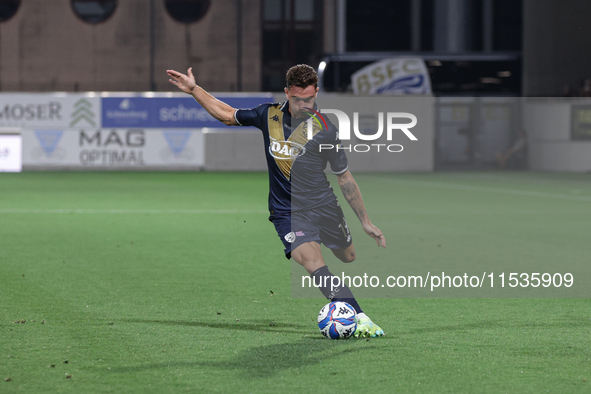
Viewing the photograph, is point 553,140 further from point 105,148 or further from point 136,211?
point 136,211

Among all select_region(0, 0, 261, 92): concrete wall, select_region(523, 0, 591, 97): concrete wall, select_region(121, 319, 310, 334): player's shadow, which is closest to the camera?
select_region(121, 319, 310, 334): player's shadow

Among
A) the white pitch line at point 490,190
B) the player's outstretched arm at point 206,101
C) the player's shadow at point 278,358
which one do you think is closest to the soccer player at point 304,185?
the player's outstretched arm at point 206,101

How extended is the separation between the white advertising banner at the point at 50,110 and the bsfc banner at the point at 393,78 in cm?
979

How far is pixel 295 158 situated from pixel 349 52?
29494mm

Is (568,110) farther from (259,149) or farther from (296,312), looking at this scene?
(296,312)

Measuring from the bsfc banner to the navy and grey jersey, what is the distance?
27.6 metres

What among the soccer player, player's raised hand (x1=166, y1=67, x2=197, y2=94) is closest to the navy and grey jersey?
the soccer player

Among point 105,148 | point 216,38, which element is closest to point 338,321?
point 105,148

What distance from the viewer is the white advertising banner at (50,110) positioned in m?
30.9

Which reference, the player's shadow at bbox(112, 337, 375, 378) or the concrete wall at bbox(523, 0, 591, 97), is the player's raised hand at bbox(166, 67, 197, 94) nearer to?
the player's shadow at bbox(112, 337, 375, 378)

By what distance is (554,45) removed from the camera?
35.9 metres

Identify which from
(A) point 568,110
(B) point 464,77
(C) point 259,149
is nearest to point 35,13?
(C) point 259,149

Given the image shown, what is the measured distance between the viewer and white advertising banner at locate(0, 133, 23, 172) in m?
30.7

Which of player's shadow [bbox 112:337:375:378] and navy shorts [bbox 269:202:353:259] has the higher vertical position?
navy shorts [bbox 269:202:353:259]
